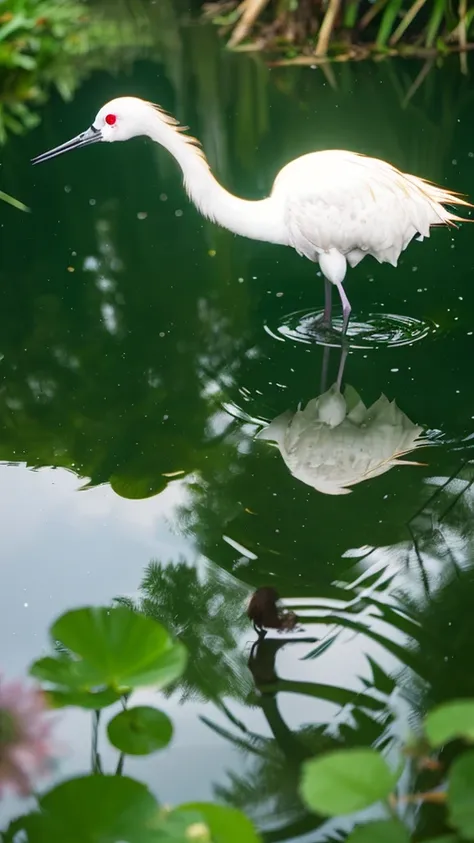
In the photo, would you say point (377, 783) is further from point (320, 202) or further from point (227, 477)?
point (320, 202)

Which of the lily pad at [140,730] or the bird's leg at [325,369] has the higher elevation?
the lily pad at [140,730]

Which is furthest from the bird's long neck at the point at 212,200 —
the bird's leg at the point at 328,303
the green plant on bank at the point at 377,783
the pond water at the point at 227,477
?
the green plant on bank at the point at 377,783

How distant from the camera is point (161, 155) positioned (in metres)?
4.83

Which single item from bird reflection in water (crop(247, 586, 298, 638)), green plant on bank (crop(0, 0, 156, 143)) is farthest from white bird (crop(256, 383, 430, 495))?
green plant on bank (crop(0, 0, 156, 143))

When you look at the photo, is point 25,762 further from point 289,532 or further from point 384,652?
point 289,532

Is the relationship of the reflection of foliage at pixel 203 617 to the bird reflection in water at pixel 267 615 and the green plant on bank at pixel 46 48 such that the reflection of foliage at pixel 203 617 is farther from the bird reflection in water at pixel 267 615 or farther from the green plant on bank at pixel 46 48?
the green plant on bank at pixel 46 48

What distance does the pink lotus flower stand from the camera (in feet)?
3.22

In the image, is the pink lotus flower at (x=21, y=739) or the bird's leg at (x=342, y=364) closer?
the pink lotus flower at (x=21, y=739)

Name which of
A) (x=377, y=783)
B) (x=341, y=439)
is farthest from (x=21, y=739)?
(x=341, y=439)

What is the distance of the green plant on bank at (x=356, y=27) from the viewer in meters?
6.73

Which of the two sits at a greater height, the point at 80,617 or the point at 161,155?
the point at 80,617

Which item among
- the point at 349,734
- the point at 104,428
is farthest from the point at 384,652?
the point at 104,428

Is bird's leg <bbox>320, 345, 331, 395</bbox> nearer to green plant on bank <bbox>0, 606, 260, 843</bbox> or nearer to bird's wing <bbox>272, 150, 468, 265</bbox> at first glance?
bird's wing <bbox>272, 150, 468, 265</bbox>

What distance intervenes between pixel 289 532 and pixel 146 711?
2.07ft
